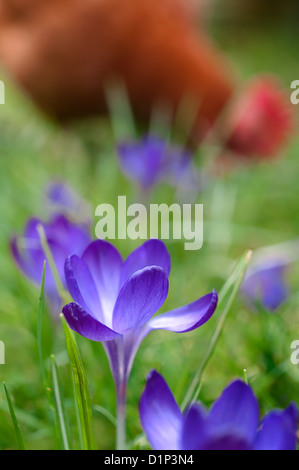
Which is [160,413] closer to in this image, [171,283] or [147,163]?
[171,283]

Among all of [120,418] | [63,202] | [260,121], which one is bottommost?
[120,418]

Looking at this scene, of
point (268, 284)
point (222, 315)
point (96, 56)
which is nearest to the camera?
point (222, 315)

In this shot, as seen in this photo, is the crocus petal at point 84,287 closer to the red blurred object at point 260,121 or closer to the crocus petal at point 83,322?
the crocus petal at point 83,322

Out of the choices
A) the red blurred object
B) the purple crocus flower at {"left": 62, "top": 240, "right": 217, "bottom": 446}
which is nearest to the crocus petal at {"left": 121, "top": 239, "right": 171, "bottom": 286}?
the purple crocus flower at {"left": 62, "top": 240, "right": 217, "bottom": 446}

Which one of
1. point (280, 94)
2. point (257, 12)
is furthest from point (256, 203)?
point (257, 12)

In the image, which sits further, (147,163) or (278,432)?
(147,163)

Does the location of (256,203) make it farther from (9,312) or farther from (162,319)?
(162,319)

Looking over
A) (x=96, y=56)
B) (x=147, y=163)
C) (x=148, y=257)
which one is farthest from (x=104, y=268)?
(x=96, y=56)

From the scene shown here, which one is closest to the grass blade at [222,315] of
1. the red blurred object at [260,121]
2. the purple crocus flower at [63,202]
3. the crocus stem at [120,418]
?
the crocus stem at [120,418]
